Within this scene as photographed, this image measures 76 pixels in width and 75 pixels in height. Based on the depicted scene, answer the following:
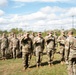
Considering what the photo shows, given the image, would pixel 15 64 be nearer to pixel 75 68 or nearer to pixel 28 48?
pixel 28 48

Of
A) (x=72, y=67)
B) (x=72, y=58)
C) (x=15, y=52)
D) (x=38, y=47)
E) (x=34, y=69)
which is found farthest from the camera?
(x=15, y=52)

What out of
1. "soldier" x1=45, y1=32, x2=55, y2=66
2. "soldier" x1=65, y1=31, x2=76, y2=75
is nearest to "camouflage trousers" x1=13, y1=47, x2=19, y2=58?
"soldier" x1=45, y1=32, x2=55, y2=66

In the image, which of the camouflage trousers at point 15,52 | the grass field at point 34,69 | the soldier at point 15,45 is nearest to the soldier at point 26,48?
the grass field at point 34,69

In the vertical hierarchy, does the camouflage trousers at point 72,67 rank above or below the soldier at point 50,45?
below

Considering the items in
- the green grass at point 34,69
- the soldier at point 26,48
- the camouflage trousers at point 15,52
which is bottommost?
the green grass at point 34,69

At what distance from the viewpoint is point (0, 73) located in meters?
20.4

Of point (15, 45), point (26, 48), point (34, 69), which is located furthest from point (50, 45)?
point (15, 45)

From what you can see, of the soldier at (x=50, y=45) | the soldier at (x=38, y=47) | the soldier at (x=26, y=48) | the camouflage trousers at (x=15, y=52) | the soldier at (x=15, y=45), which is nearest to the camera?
the soldier at (x=26, y=48)

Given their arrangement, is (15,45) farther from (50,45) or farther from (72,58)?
(72,58)

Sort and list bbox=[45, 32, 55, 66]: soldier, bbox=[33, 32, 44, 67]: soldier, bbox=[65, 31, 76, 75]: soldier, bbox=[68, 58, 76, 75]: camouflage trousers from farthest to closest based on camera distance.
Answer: bbox=[45, 32, 55, 66]: soldier, bbox=[33, 32, 44, 67]: soldier, bbox=[68, 58, 76, 75]: camouflage trousers, bbox=[65, 31, 76, 75]: soldier

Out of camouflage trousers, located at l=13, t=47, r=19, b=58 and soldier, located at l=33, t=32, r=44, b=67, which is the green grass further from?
camouflage trousers, located at l=13, t=47, r=19, b=58

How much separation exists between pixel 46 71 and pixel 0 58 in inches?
349

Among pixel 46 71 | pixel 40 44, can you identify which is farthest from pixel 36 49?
pixel 46 71

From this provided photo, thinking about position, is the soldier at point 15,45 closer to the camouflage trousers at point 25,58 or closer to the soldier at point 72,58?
the camouflage trousers at point 25,58
